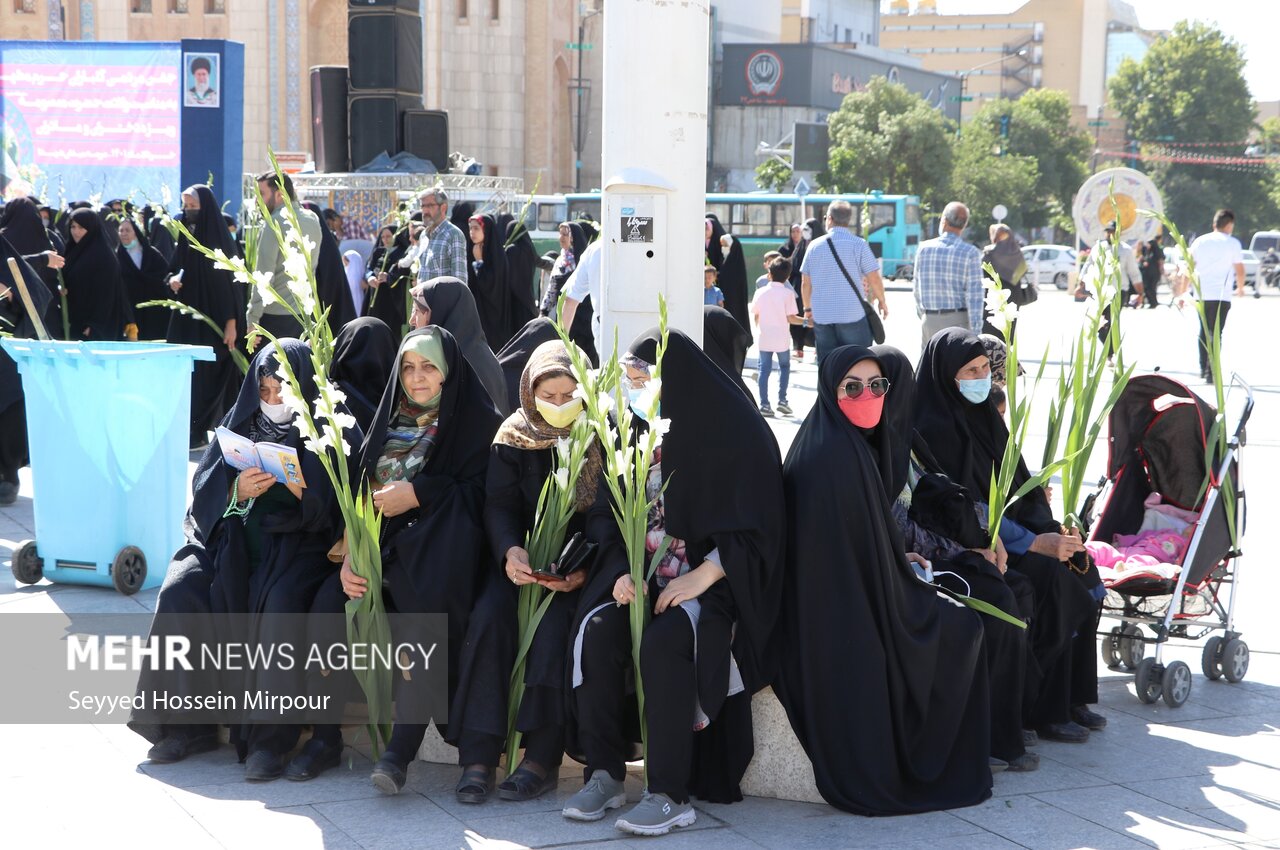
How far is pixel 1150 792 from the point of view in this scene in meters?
4.00

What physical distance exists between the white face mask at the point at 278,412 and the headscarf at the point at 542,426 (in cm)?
71

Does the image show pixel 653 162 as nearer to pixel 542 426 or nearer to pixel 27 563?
pixel 542 426

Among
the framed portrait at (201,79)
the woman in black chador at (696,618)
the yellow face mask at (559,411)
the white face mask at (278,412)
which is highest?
the framed portrait at (201,79)

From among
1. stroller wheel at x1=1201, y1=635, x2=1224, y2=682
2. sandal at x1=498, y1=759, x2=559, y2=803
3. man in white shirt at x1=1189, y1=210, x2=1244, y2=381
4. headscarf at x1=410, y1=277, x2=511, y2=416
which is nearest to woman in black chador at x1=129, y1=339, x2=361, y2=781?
sandal at x1=498, y1=759, x2=559, y2=803

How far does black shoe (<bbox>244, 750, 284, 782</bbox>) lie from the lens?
393 cm

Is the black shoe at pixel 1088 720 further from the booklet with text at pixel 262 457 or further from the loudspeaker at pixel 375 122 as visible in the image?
the loudspeaker at pixel 375 122

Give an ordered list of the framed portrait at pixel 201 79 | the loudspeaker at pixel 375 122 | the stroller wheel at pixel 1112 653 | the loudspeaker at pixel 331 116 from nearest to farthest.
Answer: the stroller wheel at pixel 1112 653, the framed portrait at pixel 201 79, the loudspeaker at pixel 375 122, the loudspeaker at pixel 331 116

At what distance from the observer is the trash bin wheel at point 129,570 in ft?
19.1

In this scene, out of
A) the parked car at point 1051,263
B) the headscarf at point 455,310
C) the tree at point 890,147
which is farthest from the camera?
the tree at point 890,147

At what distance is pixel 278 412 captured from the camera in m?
4.39

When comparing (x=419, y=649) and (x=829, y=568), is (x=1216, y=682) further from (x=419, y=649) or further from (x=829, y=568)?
(x=419, y=649)

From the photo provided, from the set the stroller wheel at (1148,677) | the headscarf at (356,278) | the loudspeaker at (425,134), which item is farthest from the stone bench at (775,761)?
the loudspeaker at (425,134)

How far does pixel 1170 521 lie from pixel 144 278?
7932mm

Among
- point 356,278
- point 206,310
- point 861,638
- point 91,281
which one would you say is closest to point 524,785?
point 861,638
